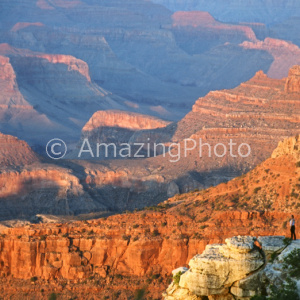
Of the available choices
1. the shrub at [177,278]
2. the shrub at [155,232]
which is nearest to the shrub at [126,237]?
the shrub at [155,232]

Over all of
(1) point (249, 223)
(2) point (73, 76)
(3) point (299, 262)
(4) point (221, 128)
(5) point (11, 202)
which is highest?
(2) point (73, 76)

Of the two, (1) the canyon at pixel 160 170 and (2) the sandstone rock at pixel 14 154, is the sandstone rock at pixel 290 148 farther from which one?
(2) the sandstone rock at pixel 14 154

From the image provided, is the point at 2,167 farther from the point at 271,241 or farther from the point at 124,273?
the point at 271,241

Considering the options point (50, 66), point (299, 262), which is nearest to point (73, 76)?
point (50, 66)

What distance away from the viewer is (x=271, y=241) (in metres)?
29.4

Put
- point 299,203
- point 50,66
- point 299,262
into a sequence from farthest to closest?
point 50,66 < point 299,203 < point 299,262

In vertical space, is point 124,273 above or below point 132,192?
below

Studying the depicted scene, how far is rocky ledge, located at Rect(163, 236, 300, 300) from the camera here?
2781 centimetres

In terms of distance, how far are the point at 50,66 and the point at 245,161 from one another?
10590 cm

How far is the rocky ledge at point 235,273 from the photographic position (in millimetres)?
27812

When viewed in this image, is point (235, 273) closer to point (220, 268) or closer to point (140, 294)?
point (220, 268)

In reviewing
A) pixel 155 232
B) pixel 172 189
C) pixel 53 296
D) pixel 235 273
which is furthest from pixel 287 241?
pixel 172 189

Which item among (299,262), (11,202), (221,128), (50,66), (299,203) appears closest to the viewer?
(299,262)

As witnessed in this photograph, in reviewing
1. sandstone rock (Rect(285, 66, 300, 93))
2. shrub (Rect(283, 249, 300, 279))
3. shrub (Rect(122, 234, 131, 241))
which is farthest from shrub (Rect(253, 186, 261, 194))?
sandstone rock (Rect(285, 66, 300, 93))
